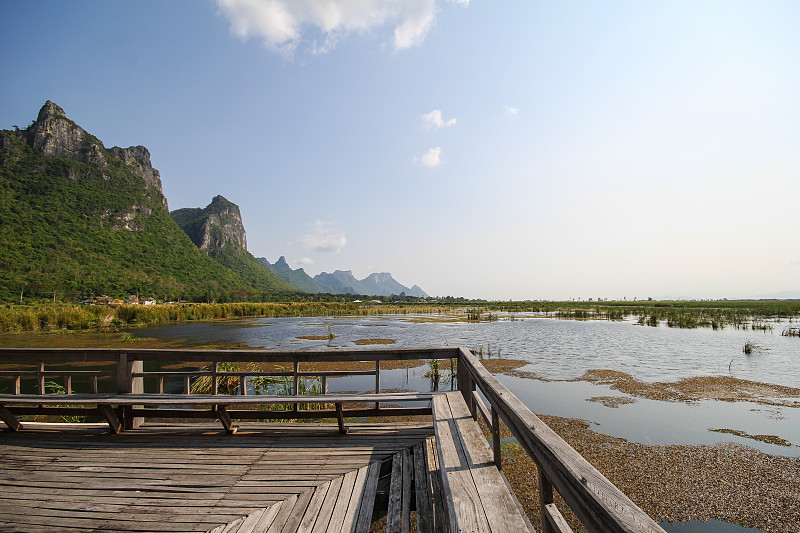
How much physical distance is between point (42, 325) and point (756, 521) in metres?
34.4

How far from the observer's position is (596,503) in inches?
40.4

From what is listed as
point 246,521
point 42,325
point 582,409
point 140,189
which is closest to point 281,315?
point 42,325

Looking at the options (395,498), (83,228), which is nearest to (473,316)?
(395,498)

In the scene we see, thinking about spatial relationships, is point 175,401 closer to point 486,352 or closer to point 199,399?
point 199,399

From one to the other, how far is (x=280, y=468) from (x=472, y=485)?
2.12m

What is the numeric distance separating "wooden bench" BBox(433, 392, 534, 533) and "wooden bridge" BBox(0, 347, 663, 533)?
1 cm

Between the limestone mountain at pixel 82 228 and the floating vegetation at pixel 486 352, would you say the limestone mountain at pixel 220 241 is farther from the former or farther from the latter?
the floating vegetation at pixel 486 352

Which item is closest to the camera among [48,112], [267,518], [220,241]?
[267,518]

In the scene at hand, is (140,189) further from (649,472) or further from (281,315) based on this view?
(649,472)

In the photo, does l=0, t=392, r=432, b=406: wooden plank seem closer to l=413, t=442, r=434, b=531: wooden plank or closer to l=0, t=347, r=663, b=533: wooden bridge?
l=0, t=347, r=663, b=533: wooden bridge

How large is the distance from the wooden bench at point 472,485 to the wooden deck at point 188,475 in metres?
0.86

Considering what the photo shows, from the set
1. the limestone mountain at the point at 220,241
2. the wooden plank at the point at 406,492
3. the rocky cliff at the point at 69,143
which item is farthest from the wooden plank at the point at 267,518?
the limestone mountain at the point at 220,241

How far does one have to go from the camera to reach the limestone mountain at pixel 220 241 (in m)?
128

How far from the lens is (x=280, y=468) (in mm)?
3322
